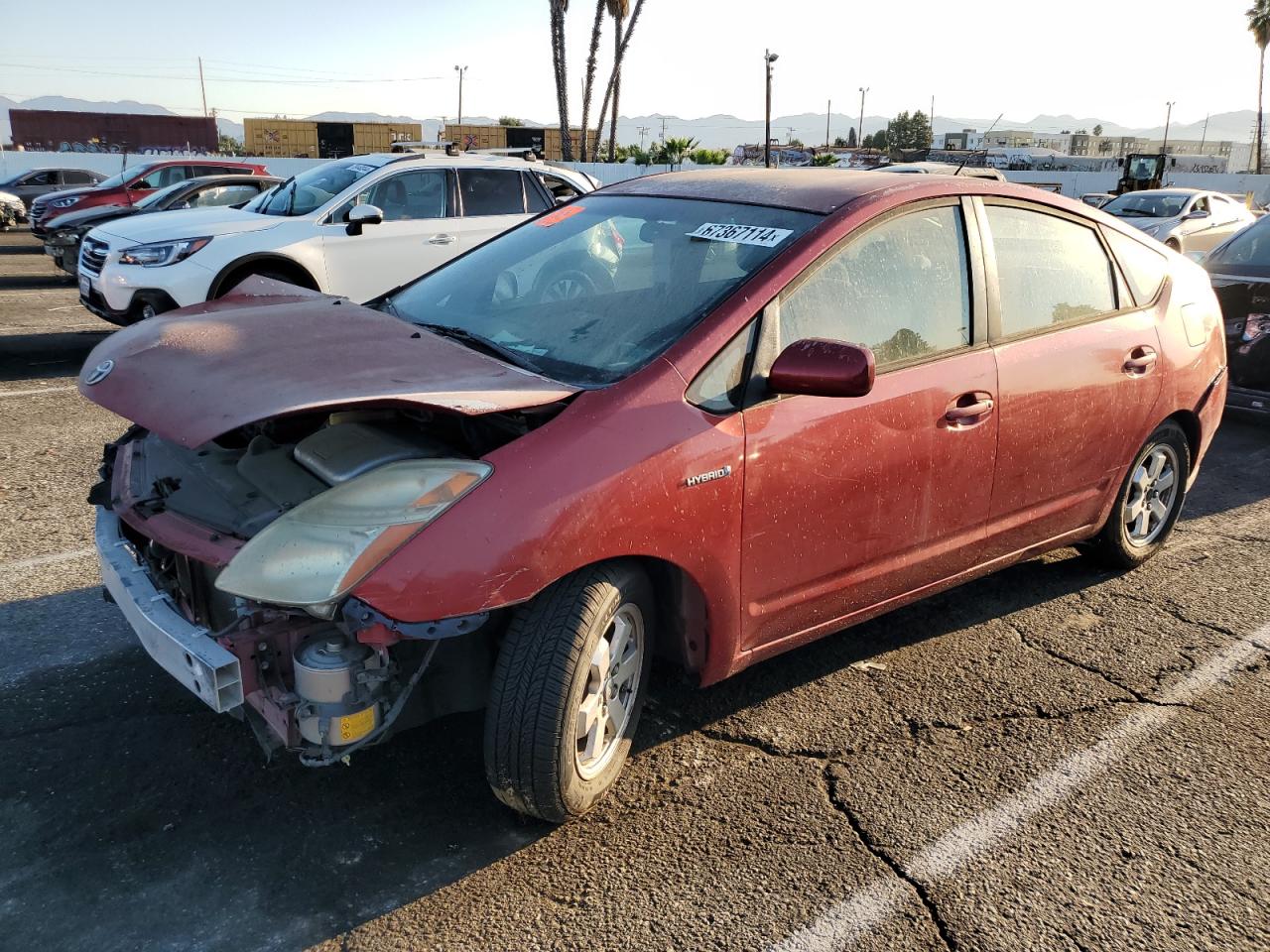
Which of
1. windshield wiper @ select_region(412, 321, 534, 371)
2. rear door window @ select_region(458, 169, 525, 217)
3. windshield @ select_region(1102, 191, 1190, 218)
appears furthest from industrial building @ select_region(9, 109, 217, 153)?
windshield wiper @ select_region(412, 321, 534, 371)

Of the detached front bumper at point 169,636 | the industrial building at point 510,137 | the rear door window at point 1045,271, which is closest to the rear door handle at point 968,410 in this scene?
the rear door window at point 1045,271

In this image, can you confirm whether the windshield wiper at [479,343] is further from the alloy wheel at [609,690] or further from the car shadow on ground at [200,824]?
the car shadow on ground at [200,824]

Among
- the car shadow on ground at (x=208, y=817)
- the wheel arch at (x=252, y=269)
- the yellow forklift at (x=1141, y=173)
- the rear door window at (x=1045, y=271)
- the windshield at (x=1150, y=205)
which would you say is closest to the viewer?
the car shadow on ground at (x=208, y=817)

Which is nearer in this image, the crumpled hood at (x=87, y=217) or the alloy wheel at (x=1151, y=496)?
the alloy wheel at (x=1151, y=496)

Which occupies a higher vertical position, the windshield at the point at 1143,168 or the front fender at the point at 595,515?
the windshield at the point at 1143,168

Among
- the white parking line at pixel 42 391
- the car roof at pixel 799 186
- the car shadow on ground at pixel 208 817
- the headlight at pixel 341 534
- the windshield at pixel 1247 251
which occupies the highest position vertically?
the car roof at pixel 799 186

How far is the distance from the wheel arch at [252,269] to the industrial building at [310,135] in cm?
4611

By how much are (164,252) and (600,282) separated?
6.22 m

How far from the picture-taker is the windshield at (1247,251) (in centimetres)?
752

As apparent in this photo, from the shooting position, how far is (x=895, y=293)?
3375mm

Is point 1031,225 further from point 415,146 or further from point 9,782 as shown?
point 415,146

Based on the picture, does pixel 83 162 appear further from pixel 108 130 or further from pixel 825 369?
pixel 825 369

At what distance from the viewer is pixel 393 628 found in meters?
2.36

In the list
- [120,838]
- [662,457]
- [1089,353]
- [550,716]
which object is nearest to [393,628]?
[550,716]
